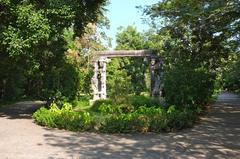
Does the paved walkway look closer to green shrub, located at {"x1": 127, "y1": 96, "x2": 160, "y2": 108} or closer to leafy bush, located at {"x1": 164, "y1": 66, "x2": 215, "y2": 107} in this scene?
leafy bush, located at {"x1": 164, "y1": 66, "x2": 215, "y2": 107}

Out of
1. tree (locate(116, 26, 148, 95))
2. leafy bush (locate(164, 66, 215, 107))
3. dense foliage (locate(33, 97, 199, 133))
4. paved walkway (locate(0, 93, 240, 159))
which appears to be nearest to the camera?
paved walkway (locate(0, 93, 240, 159))

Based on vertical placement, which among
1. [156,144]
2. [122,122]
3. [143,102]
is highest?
[143,102]

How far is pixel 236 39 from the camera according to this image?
744 inches

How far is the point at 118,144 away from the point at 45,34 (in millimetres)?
5878

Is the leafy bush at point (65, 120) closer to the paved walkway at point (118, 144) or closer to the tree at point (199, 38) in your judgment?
the paved walkway at point (118, 144)

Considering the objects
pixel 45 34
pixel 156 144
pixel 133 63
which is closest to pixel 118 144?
pixel 156 144

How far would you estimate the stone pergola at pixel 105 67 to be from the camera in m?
27.5

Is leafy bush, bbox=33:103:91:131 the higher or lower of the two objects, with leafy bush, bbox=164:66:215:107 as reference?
lower

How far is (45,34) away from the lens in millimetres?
15086

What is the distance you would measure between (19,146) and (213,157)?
461 centimetres

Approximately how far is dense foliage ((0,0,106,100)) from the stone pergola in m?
7.34

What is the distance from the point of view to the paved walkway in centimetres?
947

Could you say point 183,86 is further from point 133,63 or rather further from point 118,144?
point 133,63

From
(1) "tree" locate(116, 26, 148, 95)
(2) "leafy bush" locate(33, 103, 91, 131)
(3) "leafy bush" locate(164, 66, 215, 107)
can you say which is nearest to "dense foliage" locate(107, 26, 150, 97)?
(1) "tree" locate(116, 26, 148, 95)
